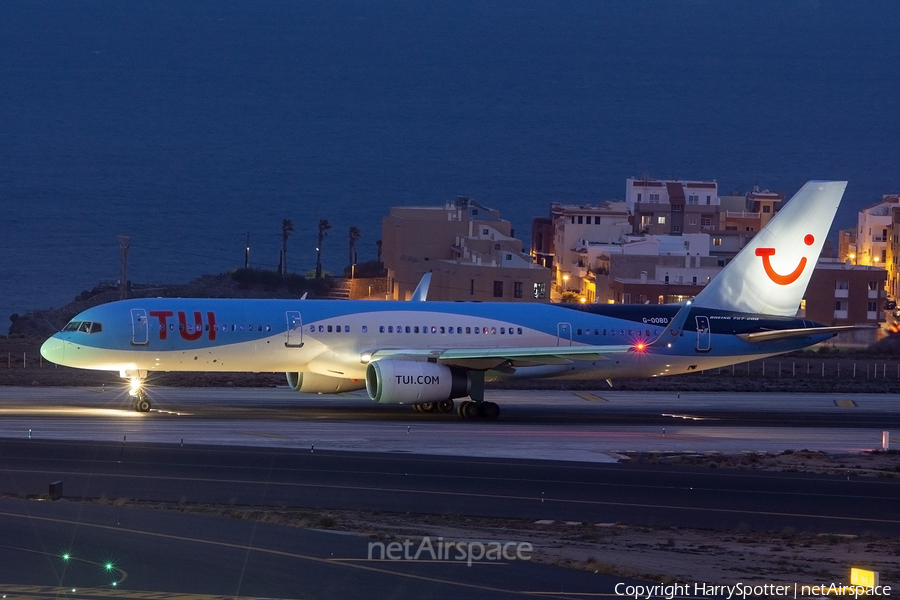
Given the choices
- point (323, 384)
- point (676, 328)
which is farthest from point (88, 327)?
point (676, 328)

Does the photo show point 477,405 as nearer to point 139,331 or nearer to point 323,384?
point 323,384

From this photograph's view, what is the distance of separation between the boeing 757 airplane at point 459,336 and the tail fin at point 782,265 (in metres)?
0.04

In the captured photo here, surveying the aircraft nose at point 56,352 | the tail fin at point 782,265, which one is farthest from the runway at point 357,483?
the tail fin at point 782,265

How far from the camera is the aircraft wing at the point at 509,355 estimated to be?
41125 millimetres

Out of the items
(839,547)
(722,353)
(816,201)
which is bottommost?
(839,547)

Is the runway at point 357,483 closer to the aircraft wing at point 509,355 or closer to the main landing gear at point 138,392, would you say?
the main landing gear at point 138,392

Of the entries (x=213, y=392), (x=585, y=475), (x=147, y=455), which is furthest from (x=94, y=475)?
(x=213, y=392)

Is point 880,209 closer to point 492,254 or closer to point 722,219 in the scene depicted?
point 722,219

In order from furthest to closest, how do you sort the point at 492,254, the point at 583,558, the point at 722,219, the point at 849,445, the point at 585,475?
the point at 722,219 < the point at 492,254 < the point at 849,445 < the point at 585,475 < the point at 583,558

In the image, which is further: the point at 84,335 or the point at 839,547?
the point at 84,335

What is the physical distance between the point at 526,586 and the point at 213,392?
30.9 m

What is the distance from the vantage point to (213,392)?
155 feet

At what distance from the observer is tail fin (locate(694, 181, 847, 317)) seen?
45.3 metres

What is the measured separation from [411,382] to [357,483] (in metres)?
12.7
